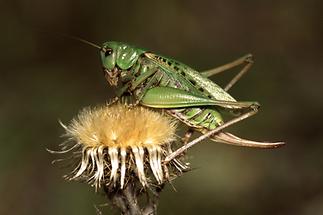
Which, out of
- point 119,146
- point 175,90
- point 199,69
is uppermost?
point 199,69

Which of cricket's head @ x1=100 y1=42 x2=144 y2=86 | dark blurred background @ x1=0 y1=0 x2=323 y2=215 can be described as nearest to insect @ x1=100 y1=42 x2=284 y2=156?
cricket's head @ x1=100 y1=42 x2=144 y2=86

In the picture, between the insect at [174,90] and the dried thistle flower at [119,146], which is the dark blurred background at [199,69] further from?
the dried thistle flower at [119,146]

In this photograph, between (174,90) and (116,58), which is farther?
(116,58)

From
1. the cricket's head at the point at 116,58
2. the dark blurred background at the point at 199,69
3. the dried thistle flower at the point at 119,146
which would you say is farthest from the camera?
the dark blurred background at the point at 199,69

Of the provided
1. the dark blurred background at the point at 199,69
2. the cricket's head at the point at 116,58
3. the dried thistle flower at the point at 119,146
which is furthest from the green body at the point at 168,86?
the dark blurred background at the point at 199,69

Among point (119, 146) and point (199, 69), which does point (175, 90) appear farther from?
point (199, 69)

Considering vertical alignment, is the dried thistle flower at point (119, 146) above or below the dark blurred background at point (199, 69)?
below

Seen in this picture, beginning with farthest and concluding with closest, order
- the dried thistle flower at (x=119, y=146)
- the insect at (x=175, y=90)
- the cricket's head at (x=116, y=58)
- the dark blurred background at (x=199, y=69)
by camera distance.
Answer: the dark blurred background at (x=199, y=69) < the cricket's head at (x=116, y=58) < the insect at (x=175, y=90) < the dried thistle flower at (x=119, y=146)

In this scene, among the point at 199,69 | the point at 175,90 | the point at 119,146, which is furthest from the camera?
the point at 199,69

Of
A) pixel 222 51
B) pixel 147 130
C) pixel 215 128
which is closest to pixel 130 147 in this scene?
pixel 147 130

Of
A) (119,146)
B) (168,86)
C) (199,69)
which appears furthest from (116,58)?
(199,69)
